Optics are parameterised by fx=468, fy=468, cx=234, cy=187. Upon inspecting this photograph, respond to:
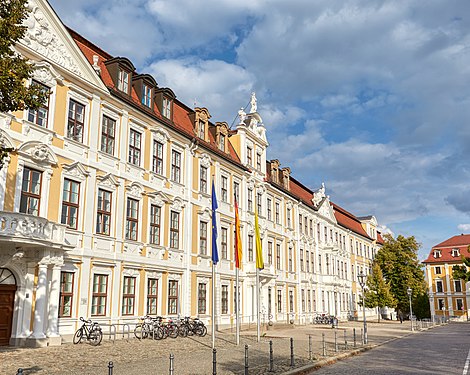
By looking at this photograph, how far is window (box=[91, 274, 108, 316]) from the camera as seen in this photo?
22344 mm

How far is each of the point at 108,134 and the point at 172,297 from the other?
34.4 ft

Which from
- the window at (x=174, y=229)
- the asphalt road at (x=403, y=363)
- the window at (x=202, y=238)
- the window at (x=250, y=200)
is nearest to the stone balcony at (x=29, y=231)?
the window at (x=174, y=229)

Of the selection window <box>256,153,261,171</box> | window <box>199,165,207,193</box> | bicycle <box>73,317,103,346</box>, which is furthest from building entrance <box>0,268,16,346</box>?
window <box>256,153,261,171</box>

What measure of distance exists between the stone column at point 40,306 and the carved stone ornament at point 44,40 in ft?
31.3

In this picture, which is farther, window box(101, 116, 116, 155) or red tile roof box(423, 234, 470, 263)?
red tile roof box(423, 234, 470, 263)

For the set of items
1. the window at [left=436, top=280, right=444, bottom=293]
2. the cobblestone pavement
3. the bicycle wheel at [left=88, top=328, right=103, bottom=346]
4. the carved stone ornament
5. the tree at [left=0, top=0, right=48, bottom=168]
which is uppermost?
the carved stone ornament

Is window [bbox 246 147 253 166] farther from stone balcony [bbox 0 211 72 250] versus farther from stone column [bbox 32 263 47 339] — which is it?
stone column [bbox 32 263 47 339]

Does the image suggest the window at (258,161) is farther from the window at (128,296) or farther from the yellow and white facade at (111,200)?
the window at (128,296)

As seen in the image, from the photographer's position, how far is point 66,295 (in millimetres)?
20859

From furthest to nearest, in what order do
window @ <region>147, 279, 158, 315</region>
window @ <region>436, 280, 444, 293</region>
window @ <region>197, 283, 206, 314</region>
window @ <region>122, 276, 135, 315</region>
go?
1. window @ <region>436, 280, 444, 293</region>
2. window @ <region>197, 283, 206, 314</region>
3. window @ <region>147, 279, 158, 315</region>
4. window @ <region>122, 276, 135, 315</region>

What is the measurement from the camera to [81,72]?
2298 cm

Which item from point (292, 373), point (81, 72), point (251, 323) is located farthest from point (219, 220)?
point (292, 373)

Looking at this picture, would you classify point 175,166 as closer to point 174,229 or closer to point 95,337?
point 174,229

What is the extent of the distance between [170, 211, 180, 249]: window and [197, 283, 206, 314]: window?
3625 millimetres
